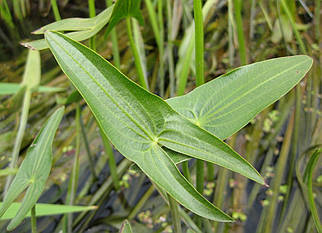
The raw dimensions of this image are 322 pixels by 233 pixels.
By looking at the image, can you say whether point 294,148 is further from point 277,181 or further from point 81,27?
point 81,27

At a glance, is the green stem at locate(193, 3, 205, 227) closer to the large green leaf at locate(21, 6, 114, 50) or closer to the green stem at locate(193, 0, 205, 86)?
the green stem at locate(193, 0, 205, 86)

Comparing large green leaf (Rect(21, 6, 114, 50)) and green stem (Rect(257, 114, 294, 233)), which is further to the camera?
green stem (Rect(257, 114, 294, 233))

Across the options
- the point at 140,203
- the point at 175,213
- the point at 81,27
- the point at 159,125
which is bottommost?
the point at 140,203

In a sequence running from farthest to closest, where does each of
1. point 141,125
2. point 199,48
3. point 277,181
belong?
1. point 277,181
2. point 199,48
3. point 141,125

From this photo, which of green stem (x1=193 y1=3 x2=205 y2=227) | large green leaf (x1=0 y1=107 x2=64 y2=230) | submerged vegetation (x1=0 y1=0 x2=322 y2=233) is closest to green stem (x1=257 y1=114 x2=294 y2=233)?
submerged vegetation (x1=0 y1=0 x2=322 y2=233)

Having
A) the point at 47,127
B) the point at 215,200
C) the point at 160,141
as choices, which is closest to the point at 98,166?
the point at 215,200

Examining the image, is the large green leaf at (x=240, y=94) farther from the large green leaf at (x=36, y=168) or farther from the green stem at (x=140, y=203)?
the green stem at (x=140, y=203)

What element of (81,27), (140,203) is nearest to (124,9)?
(81,27)

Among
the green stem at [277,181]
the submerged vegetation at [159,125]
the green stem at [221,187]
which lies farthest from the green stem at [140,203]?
the green stem at [277,181]
